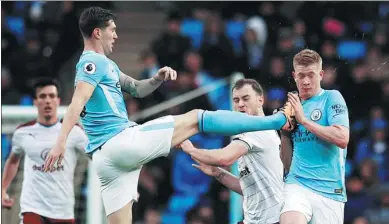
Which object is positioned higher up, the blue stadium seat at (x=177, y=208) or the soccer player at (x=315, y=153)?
the soccer player at (x=315, y=153)

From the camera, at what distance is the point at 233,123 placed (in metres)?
7.24

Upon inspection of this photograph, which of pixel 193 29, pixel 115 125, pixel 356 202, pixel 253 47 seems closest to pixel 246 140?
pixel 115 125

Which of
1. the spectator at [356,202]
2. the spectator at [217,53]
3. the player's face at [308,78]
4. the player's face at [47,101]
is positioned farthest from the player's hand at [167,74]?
the spectator at [217,53]

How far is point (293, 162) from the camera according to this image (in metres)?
7.70

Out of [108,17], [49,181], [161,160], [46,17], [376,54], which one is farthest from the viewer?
[46,17]

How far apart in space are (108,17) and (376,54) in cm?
841

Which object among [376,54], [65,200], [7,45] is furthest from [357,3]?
[65,200]

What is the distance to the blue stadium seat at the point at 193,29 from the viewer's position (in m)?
15.7

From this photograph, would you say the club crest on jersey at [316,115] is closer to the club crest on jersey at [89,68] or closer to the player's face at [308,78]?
the player's face at [308,78]

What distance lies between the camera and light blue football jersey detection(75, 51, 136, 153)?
24.2 ft

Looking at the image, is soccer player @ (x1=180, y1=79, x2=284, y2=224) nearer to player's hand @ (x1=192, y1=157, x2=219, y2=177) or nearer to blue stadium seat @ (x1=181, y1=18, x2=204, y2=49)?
player's hand @ (x1=192, y1=157, x2=219, y2=177)

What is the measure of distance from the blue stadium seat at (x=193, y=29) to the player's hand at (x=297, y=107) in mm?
8228

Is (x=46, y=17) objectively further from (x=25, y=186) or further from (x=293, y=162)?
(x=293, y=162)

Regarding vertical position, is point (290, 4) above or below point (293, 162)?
above
